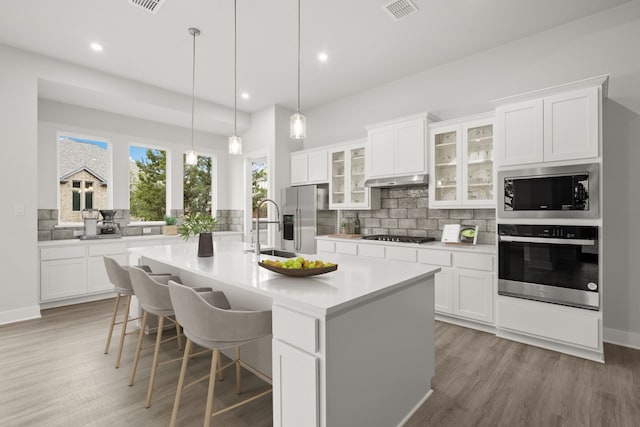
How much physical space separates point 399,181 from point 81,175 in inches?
193

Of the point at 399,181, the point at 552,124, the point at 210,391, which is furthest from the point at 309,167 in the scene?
the point at 210,391

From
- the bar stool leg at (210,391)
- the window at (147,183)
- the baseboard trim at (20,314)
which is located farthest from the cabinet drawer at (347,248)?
the baseboard trim at (20,314)

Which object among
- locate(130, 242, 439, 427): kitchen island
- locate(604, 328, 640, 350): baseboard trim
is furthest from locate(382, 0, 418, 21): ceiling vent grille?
locate(604, 328, 640, 350): baseboard trim

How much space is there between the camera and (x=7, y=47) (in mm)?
3650

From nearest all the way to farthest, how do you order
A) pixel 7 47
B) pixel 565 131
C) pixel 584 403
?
pixel 584 403 < pixel 565 131 < pixel 7 47

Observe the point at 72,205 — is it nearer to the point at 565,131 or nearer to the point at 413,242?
the point at 413,242

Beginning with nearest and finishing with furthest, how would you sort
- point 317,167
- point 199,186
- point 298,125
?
1. point 298,125
2. point 317,167
3. point 199,186

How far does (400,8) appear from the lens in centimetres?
296

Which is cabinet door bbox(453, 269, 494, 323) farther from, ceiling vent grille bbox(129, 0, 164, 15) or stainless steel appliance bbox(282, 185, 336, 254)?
ceiling vent grille bbox(129, 0, 164, 15)

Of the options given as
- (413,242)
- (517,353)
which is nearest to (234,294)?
(413,242)

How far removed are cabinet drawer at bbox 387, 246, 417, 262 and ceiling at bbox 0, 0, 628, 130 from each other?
2.35 m

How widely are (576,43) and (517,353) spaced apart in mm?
3089

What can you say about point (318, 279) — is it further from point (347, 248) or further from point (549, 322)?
point (347, 248)

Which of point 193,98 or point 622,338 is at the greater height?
point 193,98
